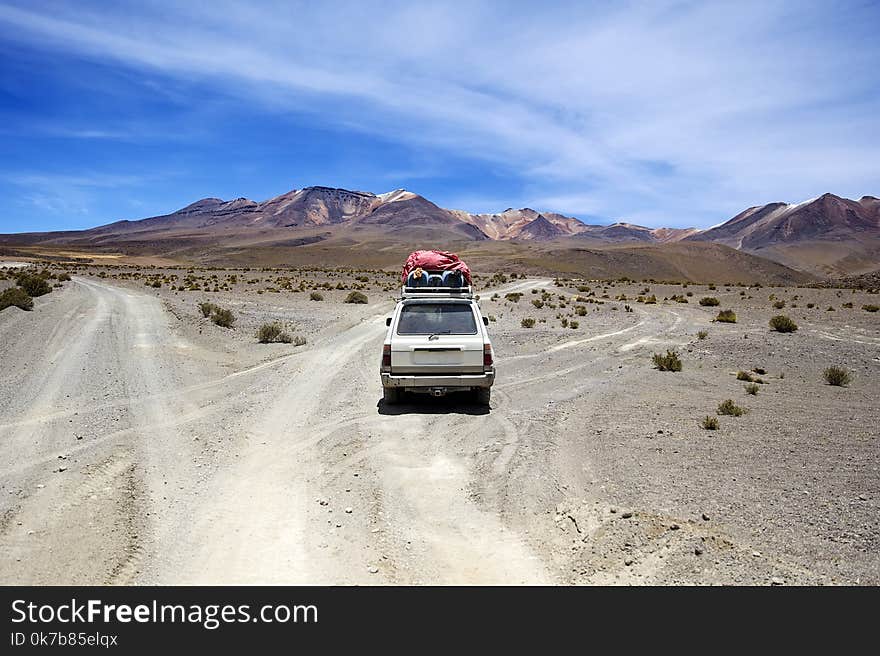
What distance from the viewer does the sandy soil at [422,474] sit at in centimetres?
506

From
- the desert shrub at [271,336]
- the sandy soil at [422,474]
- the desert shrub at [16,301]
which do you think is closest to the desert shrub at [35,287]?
the desert shrub at [16,301]

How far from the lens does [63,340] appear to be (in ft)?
56.1

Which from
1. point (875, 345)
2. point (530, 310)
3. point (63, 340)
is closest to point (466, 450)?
point (63, 340)

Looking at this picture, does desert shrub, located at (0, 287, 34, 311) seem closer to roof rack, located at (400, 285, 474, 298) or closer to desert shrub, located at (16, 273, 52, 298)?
desert shrub, located at (16, 273, 52, 298)

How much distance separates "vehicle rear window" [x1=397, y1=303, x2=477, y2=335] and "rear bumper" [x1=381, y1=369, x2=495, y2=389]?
89cm

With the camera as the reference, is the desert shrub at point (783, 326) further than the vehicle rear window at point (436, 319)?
Yes

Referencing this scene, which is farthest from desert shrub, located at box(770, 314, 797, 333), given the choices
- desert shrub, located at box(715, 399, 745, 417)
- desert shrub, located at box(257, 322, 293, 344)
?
desert shrub, located at box(257, 322, 293, 344)

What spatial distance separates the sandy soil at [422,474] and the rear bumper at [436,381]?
539 mm

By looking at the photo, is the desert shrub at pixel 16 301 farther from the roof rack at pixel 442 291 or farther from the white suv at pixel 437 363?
the white suv at pixel 437 363

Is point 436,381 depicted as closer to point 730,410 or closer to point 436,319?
point 436,319

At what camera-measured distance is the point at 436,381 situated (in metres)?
10.1

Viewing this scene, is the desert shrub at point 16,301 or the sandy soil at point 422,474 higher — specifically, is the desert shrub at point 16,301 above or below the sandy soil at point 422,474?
above

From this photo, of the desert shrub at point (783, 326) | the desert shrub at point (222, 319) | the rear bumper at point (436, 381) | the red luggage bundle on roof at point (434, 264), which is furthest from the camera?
the desert shrub at point (783, 326)

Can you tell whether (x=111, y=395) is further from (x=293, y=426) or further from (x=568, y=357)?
(x=568, y=357)
